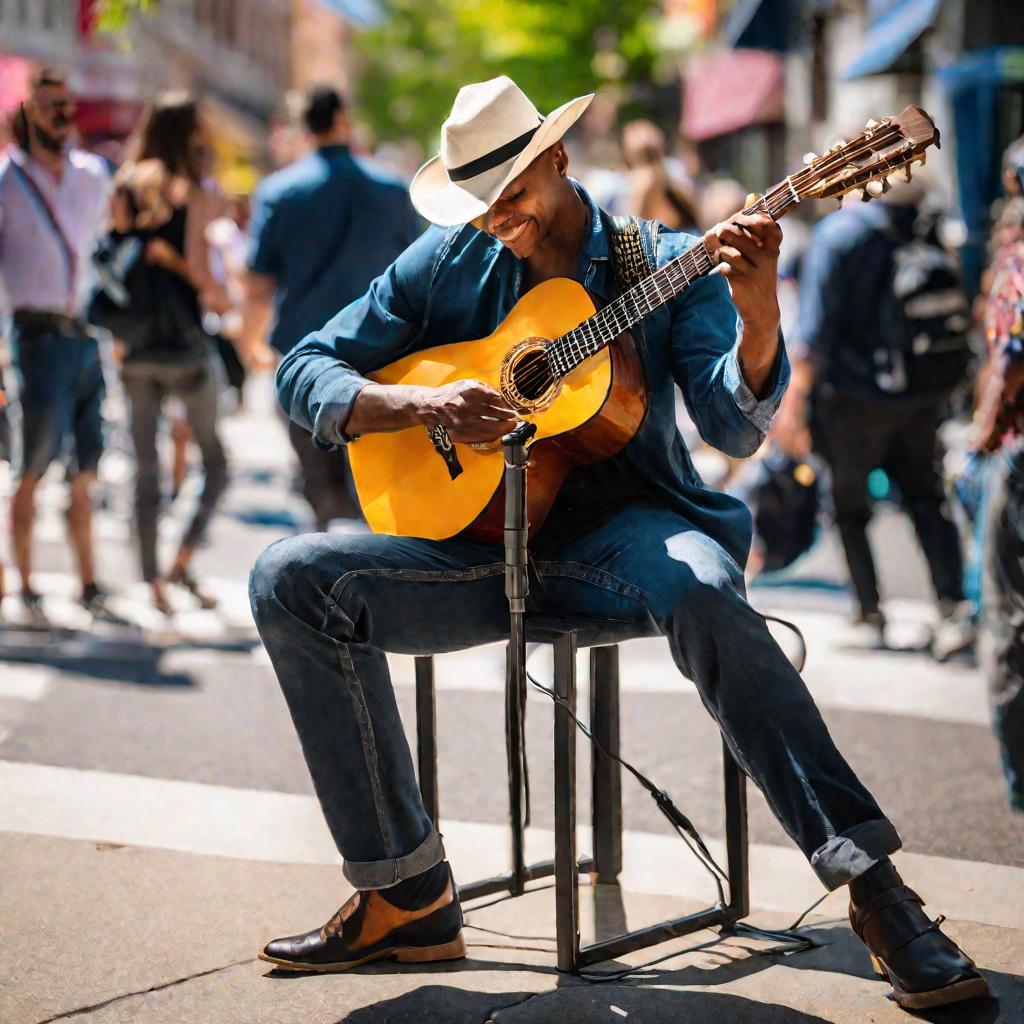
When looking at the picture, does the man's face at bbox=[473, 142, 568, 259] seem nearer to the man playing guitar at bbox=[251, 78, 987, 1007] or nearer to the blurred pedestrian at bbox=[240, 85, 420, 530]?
the man playing guitar at bbox=[251, 78, 987, 1007]

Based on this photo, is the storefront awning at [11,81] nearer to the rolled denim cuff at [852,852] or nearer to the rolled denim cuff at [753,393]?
the rolled denim cuff at [753,393]

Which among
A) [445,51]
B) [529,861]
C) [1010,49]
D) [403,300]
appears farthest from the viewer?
[445,51]

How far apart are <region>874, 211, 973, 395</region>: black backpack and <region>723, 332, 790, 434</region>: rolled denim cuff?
3322 millimetres

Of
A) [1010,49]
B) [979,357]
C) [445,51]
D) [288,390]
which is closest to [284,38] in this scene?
[445,51]

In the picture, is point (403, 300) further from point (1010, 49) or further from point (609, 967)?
point (1010, 49)

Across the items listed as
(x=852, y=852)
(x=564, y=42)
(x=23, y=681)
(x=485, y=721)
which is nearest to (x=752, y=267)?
(x=852, y=852)

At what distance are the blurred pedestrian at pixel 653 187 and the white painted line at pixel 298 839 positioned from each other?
4.83 meters

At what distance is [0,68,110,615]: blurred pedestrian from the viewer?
6672mm

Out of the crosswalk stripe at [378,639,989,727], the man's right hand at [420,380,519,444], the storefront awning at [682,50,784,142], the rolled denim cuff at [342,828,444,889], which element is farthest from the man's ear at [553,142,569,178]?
the storefront awning at [682,50,784,142]

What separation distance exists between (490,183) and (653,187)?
17.5 ft

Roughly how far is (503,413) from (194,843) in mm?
1637

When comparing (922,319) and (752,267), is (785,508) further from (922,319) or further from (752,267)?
(752,267)

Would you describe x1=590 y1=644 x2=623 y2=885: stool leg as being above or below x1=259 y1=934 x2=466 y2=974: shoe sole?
above

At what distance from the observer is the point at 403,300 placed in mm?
3637
